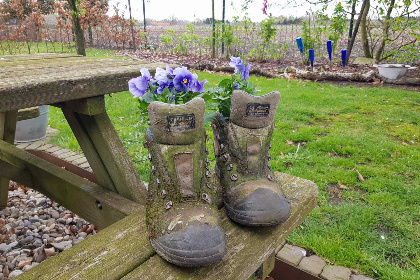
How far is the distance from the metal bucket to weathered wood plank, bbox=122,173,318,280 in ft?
A: 10.2

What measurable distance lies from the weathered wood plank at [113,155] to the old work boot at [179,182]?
57 cm

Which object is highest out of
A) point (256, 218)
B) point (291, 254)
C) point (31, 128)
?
point (256, 218)

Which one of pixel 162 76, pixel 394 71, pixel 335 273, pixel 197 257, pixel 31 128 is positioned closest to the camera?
pixel 197 257

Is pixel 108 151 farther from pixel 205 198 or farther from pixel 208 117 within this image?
pixel 205 198

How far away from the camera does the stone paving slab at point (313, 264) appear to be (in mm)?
1721

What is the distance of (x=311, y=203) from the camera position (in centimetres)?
143

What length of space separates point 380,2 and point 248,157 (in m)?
8.26

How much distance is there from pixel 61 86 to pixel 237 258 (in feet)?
2.71

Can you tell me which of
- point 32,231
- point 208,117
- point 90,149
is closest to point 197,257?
point 208,117

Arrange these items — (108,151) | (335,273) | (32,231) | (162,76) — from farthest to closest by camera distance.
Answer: (32,231) → (335,273) → (108,151) → (162,76)

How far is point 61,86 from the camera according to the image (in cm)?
119

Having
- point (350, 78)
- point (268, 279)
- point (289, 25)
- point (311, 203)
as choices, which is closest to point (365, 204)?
point (268, 279)

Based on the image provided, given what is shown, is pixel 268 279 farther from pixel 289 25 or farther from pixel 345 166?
pixel 289 25

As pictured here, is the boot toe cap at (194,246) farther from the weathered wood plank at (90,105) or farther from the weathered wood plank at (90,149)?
the weathered wood plank at (90,149)
